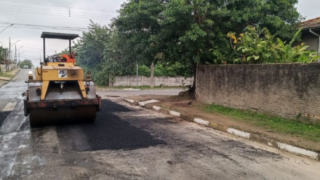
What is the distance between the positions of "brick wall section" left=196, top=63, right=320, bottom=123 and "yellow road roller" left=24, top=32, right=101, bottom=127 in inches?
214

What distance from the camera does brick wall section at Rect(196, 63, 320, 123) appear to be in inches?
309

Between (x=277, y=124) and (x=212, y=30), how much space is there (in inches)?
204

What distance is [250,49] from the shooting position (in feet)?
33.6

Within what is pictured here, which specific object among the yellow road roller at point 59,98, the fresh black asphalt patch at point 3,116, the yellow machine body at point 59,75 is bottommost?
the fresh black asphalt patch at point 3,116

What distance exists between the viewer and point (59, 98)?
8.04m

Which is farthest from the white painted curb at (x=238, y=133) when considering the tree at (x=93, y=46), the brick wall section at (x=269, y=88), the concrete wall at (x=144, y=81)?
the tree at (x=93, y=46)

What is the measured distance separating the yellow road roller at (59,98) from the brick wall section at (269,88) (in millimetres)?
5440

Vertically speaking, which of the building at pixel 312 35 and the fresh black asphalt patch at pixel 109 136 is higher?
the building at pixel 312 35

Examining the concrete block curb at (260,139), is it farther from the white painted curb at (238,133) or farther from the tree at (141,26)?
the tree at (141,26)

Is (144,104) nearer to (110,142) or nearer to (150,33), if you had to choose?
(150,33)

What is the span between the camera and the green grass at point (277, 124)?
7.05 m

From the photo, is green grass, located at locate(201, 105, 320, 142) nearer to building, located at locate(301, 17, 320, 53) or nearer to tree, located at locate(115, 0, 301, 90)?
tree, located at locate(115, 0, 301, 90)

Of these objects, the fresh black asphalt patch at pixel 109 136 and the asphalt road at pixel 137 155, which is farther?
the fresh black asphalt patch at pixel 109 136

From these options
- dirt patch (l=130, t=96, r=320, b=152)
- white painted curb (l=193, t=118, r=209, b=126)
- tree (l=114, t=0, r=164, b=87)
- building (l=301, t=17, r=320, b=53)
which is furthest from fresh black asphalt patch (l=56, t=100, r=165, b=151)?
building (l=301, t=17, r=320, b=53)
